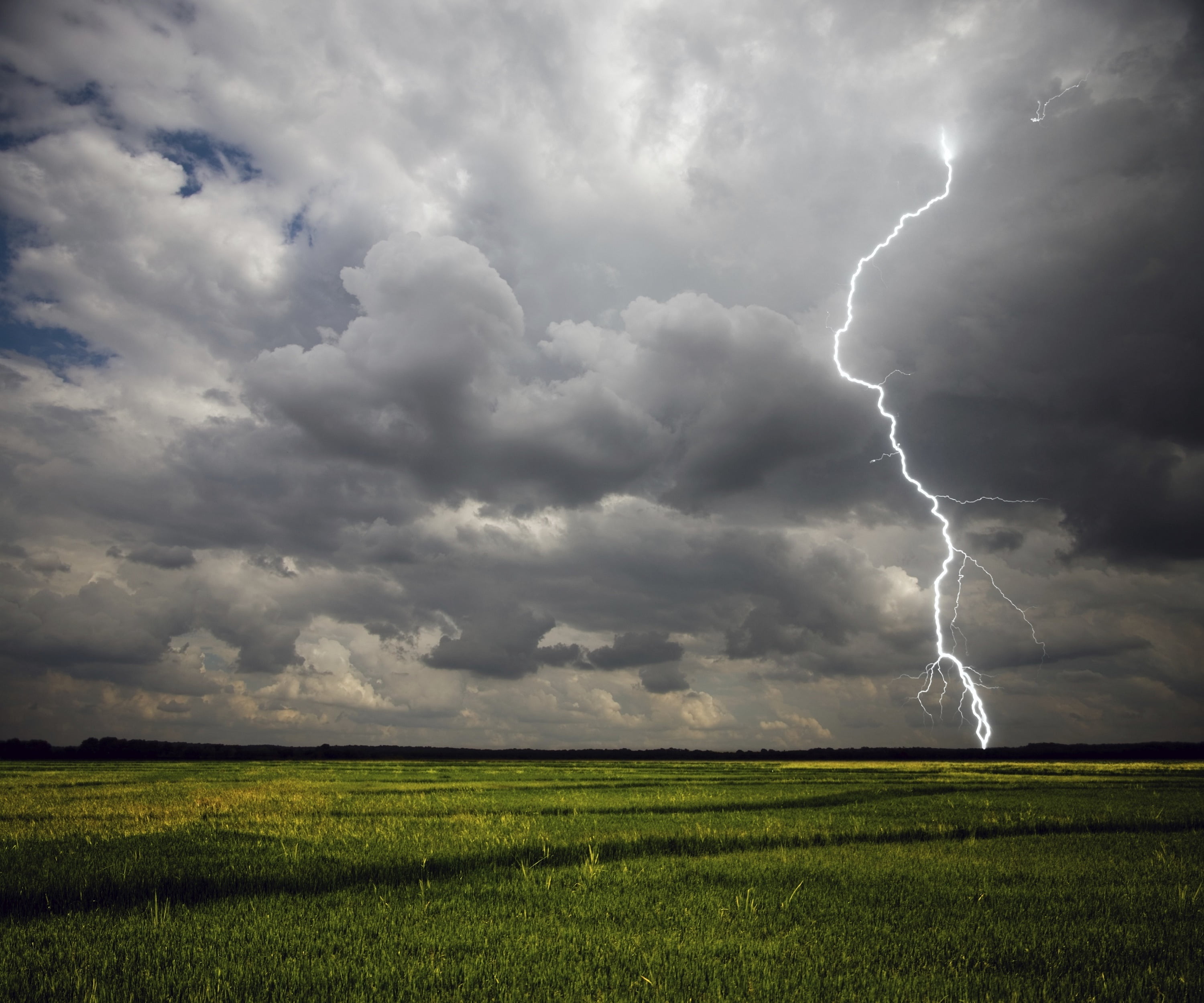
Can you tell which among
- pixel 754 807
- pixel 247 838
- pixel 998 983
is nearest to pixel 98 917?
pixel 247 838

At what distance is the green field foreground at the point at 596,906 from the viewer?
18.5 ft

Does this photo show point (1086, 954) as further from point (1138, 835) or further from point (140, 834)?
point (140, 834)

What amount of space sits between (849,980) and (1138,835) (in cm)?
1517

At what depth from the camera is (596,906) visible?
322 inches

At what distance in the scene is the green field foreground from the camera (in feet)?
18.5

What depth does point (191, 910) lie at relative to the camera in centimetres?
791

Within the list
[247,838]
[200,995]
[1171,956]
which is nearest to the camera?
[200,995]

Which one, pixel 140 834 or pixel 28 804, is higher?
pixel 140 834

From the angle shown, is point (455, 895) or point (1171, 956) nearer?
point (1171, 956)

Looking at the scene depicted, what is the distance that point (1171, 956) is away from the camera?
6.53 m

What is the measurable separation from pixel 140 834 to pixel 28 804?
1330 centimetres

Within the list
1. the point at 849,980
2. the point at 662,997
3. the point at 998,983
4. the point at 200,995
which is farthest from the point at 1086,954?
the point at 200,995

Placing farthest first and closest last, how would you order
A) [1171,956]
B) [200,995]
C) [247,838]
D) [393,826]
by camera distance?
[393,826]
[247,838]
[1171,956]
[200,995]

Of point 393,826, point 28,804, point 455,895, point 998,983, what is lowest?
point 28,804
